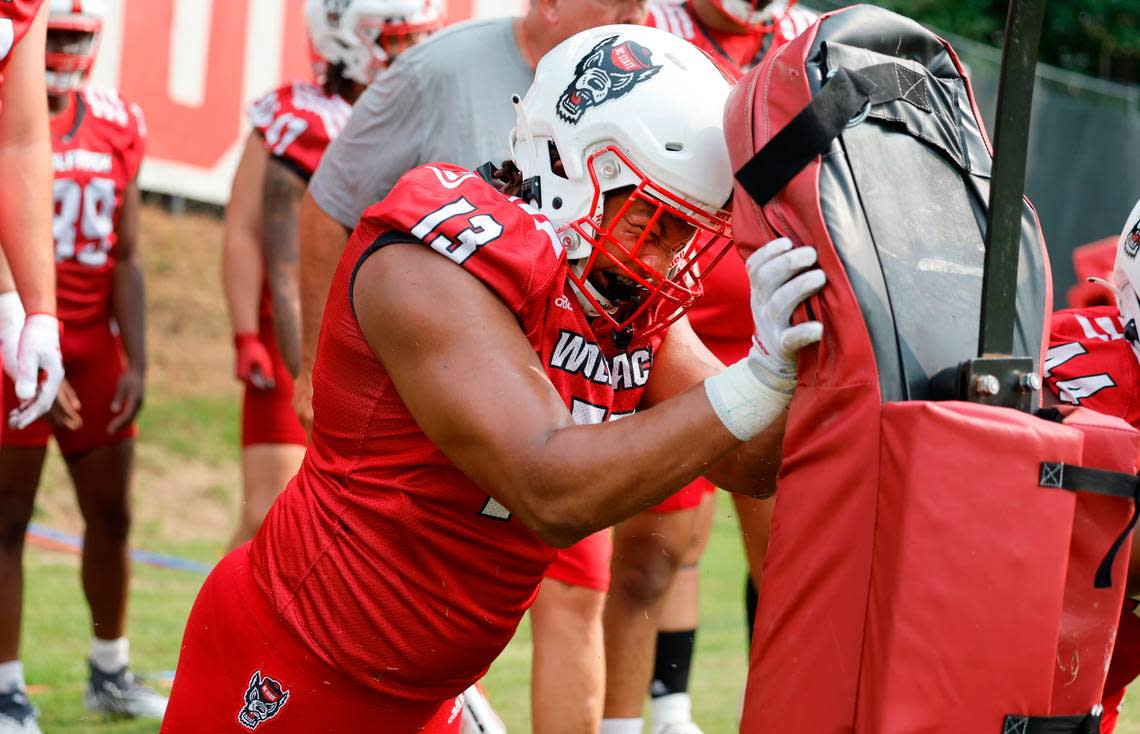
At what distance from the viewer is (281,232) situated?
524 cm

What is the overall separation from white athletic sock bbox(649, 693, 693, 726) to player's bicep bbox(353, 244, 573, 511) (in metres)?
2.28

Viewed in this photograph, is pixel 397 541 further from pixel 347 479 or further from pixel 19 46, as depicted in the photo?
pixel 19 46

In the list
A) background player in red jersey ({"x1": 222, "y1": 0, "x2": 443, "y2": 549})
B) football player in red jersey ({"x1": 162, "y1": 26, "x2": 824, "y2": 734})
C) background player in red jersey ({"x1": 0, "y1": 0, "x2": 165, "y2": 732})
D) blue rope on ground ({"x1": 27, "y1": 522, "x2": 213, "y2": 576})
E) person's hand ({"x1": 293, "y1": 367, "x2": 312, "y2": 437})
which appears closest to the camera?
football player in red jersey ({"x1": 162, "y1": 26, "x2": 824, "y2": 734})

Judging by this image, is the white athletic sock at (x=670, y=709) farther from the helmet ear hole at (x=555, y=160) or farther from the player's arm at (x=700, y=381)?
the helmet ear hole at (x=555, y=160)

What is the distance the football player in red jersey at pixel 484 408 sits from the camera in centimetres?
217

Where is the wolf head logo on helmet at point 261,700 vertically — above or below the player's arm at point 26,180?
below

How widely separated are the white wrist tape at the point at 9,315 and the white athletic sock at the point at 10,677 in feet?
5.65

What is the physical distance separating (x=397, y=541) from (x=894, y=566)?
0.86m

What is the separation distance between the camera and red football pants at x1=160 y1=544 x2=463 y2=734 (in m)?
2.50

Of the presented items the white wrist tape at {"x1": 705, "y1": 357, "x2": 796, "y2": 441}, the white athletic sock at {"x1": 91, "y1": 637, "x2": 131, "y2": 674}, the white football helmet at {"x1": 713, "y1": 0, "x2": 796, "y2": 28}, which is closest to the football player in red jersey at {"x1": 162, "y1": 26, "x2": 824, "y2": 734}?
the white wrist tape at {"x1": 705, "y1": 357, "x2": 796, "y2": 441}

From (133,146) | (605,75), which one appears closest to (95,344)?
(133,146)

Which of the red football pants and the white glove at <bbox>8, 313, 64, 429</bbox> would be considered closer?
the red football pants

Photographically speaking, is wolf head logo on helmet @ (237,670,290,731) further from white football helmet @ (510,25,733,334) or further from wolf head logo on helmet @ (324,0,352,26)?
wolf head logo on helmet @ (324,0,352,26)

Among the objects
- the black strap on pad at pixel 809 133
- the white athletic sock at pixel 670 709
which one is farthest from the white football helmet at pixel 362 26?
the black strap on pad at pixel 809 133
